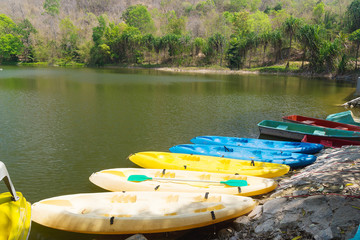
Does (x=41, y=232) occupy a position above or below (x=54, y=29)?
below

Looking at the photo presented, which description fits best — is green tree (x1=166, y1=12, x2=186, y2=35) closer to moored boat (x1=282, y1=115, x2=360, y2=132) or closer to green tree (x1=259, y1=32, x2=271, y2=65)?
green tree (x1=259, y1=32, x2=271, y2=65)

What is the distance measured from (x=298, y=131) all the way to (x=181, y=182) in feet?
26.0

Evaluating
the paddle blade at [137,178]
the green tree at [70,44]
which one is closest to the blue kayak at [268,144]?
the paddle blade at [137,178]

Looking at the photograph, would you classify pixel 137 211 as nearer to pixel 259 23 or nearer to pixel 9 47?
pixel 259 23

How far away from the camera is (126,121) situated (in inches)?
658

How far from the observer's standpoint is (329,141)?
1196 cm

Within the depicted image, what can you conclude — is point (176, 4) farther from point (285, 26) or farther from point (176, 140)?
point (176, 140)

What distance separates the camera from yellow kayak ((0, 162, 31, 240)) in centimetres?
482

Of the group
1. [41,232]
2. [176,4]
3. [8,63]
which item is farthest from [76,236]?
[176,4]

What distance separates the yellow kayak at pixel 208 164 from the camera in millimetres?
8570

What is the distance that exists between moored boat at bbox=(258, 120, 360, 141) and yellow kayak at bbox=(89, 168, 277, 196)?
19.9 ft

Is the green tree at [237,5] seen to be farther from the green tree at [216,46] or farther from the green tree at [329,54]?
the green tree at [329,54]

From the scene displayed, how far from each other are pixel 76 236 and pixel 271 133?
10287mm

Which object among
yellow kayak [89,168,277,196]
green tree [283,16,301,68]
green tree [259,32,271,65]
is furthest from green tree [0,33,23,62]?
yellow kayak [89,168,277,196]
